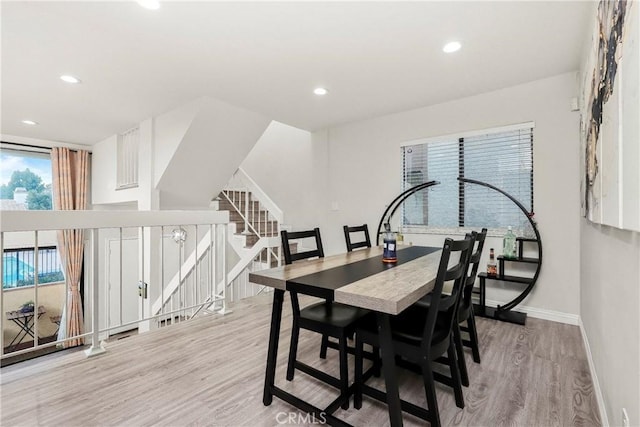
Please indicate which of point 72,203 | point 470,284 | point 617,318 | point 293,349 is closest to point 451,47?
point 470,284

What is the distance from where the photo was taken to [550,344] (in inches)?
98.5

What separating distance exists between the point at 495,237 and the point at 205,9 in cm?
345

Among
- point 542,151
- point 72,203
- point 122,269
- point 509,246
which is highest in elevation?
point 542,151

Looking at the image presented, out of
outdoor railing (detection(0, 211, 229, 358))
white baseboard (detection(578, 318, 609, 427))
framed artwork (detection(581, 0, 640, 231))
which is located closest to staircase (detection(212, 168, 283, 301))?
outdoor railing (detection(0, 211, 229, 358))

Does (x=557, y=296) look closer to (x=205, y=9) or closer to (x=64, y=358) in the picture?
(x=205, y=9)

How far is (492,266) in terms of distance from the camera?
3.28 metres

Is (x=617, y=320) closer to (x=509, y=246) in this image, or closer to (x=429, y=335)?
(x=429, y=335)

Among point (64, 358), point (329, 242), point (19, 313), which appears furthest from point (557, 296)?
point (19, 313)

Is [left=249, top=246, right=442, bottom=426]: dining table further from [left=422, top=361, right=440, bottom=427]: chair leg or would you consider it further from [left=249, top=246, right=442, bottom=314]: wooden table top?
[left=422, top=361, right=440, bottom=427]: chair leg

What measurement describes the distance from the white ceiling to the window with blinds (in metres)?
0.56

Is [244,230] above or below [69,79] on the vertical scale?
below

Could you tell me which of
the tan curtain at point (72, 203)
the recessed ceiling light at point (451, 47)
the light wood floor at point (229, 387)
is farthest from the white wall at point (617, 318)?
the tan curtain at point (72, 203)

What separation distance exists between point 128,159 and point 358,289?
5297 millimetres

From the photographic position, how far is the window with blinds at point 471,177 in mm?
3236
